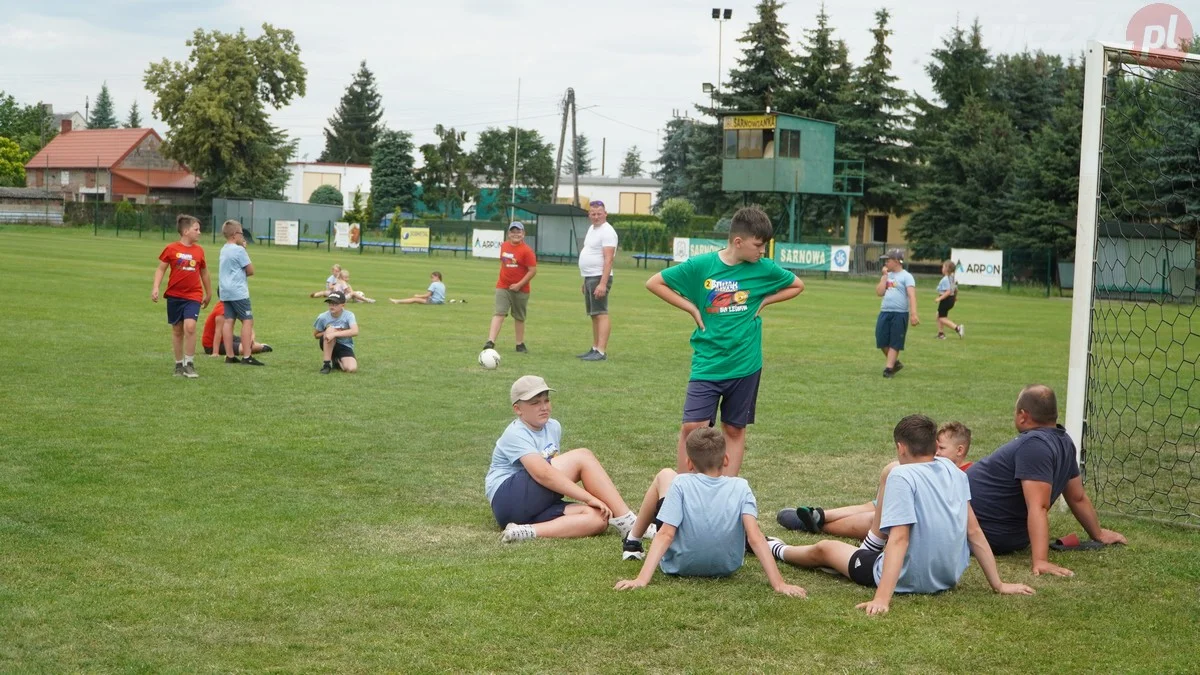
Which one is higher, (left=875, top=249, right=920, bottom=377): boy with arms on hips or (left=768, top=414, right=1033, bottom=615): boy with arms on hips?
(left=875, top=249, right=920, bottom=377): boy with arms on hips

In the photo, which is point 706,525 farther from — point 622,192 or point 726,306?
point 622,192

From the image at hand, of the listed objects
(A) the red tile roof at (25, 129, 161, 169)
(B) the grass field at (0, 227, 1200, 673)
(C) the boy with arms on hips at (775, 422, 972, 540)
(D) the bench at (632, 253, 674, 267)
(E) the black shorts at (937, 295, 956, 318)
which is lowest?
(B) the grass field at (0, 227, 1200, 673)

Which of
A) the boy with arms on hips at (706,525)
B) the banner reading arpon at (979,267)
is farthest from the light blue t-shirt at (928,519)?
the banner reading arpon at (979,267)

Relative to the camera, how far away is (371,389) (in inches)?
500

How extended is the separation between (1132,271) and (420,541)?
1024 cm

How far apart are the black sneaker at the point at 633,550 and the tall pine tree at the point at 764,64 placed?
202ft

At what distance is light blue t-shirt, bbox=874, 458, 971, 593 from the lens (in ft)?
18.2

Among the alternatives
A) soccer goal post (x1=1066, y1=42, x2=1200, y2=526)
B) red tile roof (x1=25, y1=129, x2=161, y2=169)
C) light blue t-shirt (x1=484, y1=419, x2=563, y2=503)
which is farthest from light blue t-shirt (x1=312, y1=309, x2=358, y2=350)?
red tile roof (x1=25, y1=129, x2=161, y2=169)

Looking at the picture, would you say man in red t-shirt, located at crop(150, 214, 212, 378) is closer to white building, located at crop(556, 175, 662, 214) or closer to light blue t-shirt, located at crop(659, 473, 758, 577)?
light blue t-shirt, located at crop(659, 473, 758, 577)

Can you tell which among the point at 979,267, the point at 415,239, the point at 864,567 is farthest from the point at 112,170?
the point at 864,567

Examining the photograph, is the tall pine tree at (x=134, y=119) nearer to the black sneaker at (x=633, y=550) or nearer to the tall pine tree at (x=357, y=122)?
the tall pine tree at (x=357, y=122)

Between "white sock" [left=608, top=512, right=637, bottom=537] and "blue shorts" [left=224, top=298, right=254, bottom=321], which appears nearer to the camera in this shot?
"white sock" [left=608, top=512, right=637, bottom=537]

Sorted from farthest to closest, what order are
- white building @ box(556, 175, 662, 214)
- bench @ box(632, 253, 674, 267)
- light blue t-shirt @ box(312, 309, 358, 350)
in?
white building @ box(556, 175, 662, 214) < bench @ box(632, 253, 674, 267) < light blue t-shirt @ box(312, 309, 358, 350)

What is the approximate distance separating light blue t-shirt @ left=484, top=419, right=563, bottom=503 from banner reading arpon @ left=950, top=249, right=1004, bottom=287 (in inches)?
1567
